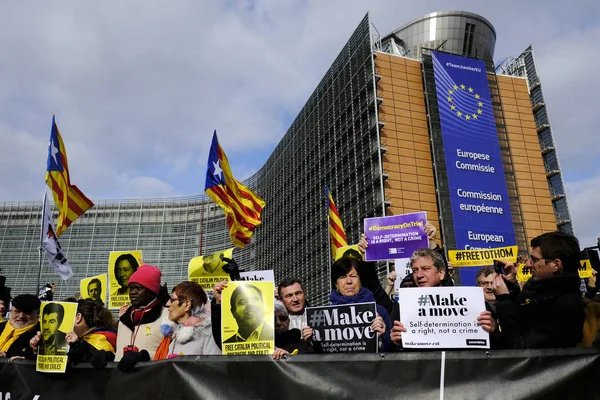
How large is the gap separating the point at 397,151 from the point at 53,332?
37.7m

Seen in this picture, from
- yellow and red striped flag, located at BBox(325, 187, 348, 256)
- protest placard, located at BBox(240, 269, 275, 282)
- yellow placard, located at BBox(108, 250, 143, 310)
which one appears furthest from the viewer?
yellow and red striped flag, located at BBox(325, 187, 348, 256)

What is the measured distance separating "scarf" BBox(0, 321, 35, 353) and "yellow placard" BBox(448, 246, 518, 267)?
699 cm

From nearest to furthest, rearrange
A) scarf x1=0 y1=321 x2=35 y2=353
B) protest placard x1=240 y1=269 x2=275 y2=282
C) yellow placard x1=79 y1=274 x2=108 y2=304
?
scarf x1=0 y1=321 x2=35 y2=353, protest placard x1=240 y1=269 x2=275 y2=282, yellow placard x1=79 y1=274 x2=108 y2=304

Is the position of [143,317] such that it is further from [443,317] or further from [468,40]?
[468,40]

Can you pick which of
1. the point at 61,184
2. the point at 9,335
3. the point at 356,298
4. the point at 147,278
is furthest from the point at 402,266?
the point at 61,184

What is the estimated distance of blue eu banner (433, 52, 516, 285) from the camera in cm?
3819

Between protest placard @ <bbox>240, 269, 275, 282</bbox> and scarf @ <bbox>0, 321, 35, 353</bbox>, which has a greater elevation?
protest placard @ <bbox>240, 269, 275, 282</bbox>

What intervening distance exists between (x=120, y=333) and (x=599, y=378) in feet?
11.9

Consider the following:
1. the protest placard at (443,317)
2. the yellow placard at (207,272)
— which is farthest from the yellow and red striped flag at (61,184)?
the protest placard at (443,317)

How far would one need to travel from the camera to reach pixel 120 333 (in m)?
4.32

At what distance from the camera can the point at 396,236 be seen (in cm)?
775

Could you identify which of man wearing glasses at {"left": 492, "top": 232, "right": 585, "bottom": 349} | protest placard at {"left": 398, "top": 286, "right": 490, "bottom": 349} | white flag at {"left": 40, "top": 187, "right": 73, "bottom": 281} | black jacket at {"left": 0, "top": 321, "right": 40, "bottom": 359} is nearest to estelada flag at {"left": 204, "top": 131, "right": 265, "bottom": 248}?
white flag at {"left": 40, "top": 187, "right": 73, "bottom": 281}

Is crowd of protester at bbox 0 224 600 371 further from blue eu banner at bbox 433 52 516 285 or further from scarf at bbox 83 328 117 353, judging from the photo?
blue eu banner at bbox 433 52 516 285

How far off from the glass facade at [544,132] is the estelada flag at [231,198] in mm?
42160
